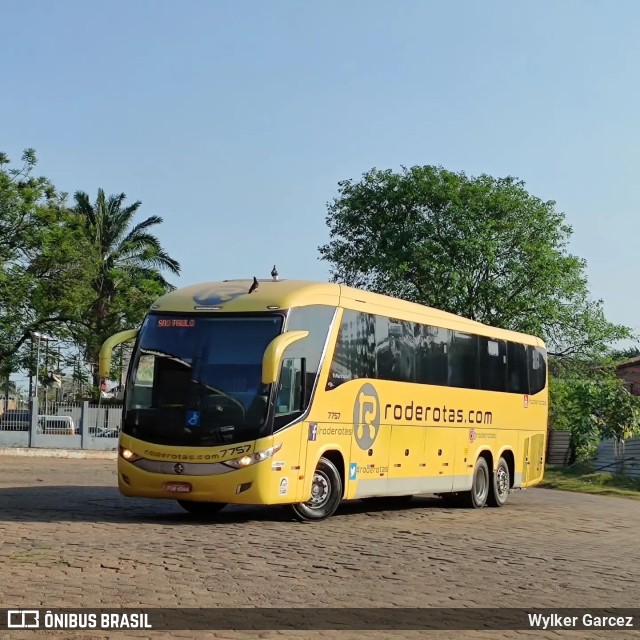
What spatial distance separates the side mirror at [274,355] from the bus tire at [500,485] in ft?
28.5

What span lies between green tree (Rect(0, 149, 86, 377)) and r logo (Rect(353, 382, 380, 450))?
29716 mm

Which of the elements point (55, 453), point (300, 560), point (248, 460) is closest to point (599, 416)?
point (55, 453)

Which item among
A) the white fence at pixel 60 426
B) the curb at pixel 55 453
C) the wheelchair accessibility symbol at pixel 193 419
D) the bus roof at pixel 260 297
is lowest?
the curb at pixel 55 453

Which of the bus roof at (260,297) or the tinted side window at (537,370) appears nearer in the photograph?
the bus roof at (260,297)

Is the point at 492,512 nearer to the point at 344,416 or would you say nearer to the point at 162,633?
the point at 344,416

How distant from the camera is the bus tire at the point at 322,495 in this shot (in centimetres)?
1603

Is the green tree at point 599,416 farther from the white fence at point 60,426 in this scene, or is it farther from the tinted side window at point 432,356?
the tinted side window at point 432,356

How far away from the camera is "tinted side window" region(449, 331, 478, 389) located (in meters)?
20.5

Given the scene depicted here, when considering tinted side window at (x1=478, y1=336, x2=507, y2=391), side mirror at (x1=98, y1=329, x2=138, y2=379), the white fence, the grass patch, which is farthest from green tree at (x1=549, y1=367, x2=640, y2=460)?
side mirror at (x1=98, y1=329, x2=138, y2=379)

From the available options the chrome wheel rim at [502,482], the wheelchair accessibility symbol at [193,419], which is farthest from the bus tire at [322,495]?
the chrome wheel rim at [502,482]

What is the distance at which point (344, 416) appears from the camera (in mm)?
16734

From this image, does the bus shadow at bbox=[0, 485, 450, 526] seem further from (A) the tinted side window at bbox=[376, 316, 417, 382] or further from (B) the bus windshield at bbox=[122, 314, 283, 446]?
(A) the tinted side window at bbox=[376, 316, 417, 382]

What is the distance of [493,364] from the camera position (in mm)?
22172

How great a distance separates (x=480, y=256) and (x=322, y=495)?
34.3 m
